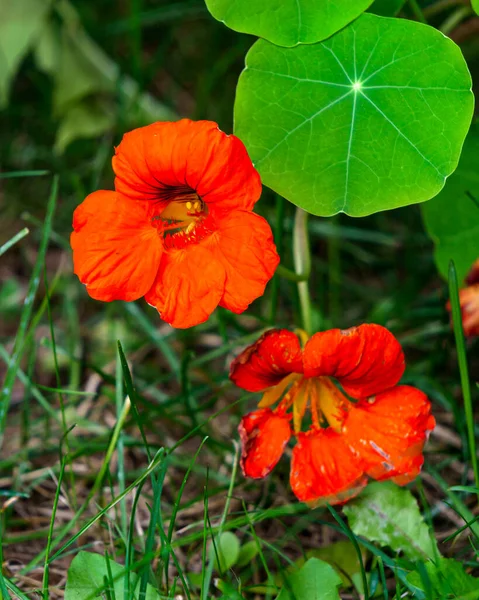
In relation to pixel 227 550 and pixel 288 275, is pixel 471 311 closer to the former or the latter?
pixel 288 275

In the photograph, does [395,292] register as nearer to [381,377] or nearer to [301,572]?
[381,377]

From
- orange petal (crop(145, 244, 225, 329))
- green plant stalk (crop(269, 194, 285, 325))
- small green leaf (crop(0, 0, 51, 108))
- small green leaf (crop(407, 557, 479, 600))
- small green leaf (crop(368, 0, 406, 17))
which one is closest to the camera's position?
small green leaf (crop(407, 557, 479, 600))

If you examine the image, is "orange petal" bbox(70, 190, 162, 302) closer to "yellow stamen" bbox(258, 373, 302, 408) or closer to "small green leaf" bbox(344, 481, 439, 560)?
"yellow stamen" bbox(258, 373, 302, 408)

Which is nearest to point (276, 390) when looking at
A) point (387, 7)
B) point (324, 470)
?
point (324, 470)

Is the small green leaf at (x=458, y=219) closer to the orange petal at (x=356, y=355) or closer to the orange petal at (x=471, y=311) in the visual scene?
the orange petal at (x=471, y=311)

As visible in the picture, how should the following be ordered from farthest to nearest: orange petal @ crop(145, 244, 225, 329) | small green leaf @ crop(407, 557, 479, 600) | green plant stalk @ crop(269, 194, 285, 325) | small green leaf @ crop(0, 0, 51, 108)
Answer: small green leaf @ crop(0, 0, 51, 108), green plant stalk @ crop(269, 194, 285, 325), orange petal @ crop(145, 244, 225, 329), small green leaf @ crop(407, 557, 479, 600)

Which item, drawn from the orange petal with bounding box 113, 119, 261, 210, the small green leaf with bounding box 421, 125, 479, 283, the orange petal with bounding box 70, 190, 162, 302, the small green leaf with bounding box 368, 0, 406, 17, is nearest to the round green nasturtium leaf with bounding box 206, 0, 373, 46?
the small green leaf with bounding box 368, 0, 406, 17

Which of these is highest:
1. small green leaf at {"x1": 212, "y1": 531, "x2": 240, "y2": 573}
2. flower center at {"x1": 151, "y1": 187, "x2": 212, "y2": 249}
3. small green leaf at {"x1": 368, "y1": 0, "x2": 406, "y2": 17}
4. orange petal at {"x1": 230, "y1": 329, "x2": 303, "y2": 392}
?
small green leaf at {"x1": 368, "y1": 0, "x2": 406, "y2": 17}

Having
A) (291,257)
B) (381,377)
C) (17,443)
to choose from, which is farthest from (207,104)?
(381,377)
